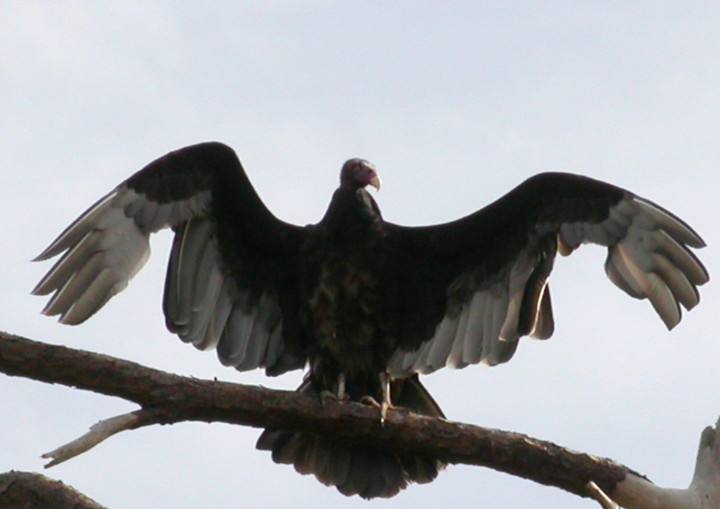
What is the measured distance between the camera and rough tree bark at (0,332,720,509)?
457 centimetres

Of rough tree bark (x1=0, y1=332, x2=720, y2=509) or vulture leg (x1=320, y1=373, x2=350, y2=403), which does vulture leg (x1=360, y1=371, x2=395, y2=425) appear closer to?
vulture leg (x1=320, y1=373, x2=350, y2=403)

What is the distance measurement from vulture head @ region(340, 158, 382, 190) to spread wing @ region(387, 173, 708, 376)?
0.28 meters

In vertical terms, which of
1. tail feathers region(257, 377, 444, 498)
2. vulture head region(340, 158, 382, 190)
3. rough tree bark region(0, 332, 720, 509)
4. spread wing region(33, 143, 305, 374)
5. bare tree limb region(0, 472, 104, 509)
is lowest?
bare tree limb region(0, 472, 104, 509)

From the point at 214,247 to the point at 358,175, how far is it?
29.2 inches

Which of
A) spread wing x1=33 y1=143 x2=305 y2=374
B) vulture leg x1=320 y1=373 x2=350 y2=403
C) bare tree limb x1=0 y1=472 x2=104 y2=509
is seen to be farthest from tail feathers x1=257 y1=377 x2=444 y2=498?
bare tree limb x1=0 y1=472 x2=104 y2=509

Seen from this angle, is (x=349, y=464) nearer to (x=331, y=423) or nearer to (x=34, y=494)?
(x=331, y=423)

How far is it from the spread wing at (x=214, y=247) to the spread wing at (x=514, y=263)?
0.56m

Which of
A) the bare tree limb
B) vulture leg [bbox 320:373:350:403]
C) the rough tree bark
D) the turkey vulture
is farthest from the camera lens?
the turkey vulture

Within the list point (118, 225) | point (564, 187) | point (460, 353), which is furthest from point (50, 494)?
point (564, 187)

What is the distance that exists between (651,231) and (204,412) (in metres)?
2.31

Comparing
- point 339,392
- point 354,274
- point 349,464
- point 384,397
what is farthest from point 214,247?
point 349,464

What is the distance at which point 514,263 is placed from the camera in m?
6.24

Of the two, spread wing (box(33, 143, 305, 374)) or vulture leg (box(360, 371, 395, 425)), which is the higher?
spread wing (box(33, 143, 305, 374))

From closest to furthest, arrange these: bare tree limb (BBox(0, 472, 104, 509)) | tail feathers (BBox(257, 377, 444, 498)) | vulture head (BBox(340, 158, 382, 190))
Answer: bare tree limb (BBox(0, 472, 104, 509)) < tail feathers (BBox(257, 377, 444, 498)) < vulture head (BBox(340, 158, 382, 190))
